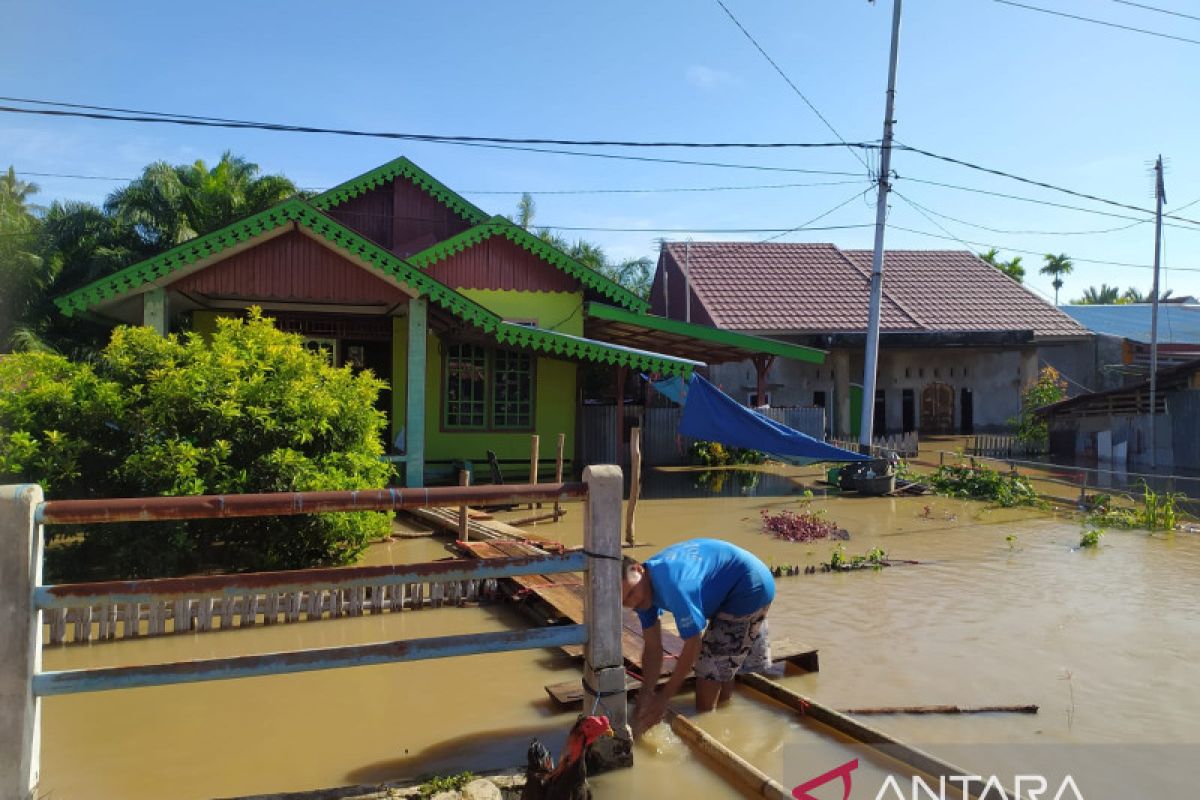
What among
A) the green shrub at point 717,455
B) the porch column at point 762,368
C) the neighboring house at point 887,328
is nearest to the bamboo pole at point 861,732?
the porch column at point 762,368

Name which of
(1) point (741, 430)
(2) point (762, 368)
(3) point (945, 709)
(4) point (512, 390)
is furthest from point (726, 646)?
(2) point (762, 368)

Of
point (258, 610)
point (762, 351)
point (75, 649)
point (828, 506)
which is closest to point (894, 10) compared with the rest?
point (762, 351)

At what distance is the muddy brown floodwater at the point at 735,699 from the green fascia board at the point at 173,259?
6.23 metres

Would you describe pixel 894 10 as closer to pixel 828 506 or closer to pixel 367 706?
pixel 828 506

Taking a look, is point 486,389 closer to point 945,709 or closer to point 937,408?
point 945,709

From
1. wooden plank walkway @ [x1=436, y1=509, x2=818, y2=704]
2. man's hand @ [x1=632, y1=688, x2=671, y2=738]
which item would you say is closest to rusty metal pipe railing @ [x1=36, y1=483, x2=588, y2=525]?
man's hand @ [x1=632, y1=688, x2=671, y2=738]

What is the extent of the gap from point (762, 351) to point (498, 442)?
5.97m

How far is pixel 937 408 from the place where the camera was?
87.1ft

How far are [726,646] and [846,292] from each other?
24.4 meters

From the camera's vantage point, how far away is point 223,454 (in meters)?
7.62

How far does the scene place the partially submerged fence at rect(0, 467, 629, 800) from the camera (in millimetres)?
3023

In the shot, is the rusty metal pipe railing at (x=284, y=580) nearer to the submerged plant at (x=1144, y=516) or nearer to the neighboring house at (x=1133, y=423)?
the submerged plant at (x=1144, y=516)

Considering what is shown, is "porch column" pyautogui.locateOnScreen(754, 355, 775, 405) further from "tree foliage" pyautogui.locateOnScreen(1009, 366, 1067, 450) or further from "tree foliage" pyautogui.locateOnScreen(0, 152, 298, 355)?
"tree foliage" pyautogui.locateOnScreen(0, 152, 298, 355)

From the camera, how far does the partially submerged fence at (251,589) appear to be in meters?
3.02
